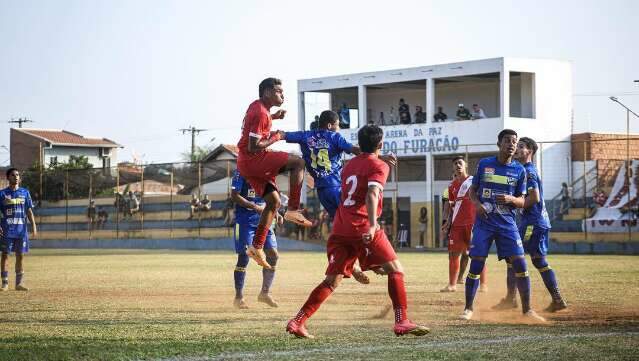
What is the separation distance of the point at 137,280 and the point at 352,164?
1203 centimetres

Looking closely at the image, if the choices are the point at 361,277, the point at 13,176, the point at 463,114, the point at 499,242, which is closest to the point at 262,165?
the point at 361,277

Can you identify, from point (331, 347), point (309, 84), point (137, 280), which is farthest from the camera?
point (309, 84)

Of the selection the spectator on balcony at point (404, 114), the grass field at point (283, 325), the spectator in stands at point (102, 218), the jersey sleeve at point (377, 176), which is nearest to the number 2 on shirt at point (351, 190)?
the jersey sleeve at point (377, 176)

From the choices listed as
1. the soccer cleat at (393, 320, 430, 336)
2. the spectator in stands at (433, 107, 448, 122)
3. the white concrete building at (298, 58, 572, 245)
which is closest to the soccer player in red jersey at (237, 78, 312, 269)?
the soccer cleat at (393, 320, 430, 336)

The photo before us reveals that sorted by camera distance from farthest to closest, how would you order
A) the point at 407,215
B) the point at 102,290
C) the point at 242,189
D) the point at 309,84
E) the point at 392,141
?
the point at 309,84
the point at 392,141
the point at 407,215
the point at 102,290
the point at 242,189

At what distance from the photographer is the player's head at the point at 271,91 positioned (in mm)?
11547

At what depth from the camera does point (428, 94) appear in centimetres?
4997

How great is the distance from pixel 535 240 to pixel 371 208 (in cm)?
473

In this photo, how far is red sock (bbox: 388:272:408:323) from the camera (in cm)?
913

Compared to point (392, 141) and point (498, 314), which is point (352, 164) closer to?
point (498, 314)

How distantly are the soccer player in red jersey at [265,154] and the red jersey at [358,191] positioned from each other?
2257mm

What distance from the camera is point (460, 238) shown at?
17094 mm

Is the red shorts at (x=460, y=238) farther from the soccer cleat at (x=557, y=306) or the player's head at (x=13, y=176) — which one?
the player's head at (x=13, y=176)

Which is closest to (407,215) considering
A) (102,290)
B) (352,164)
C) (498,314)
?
(102,290)
